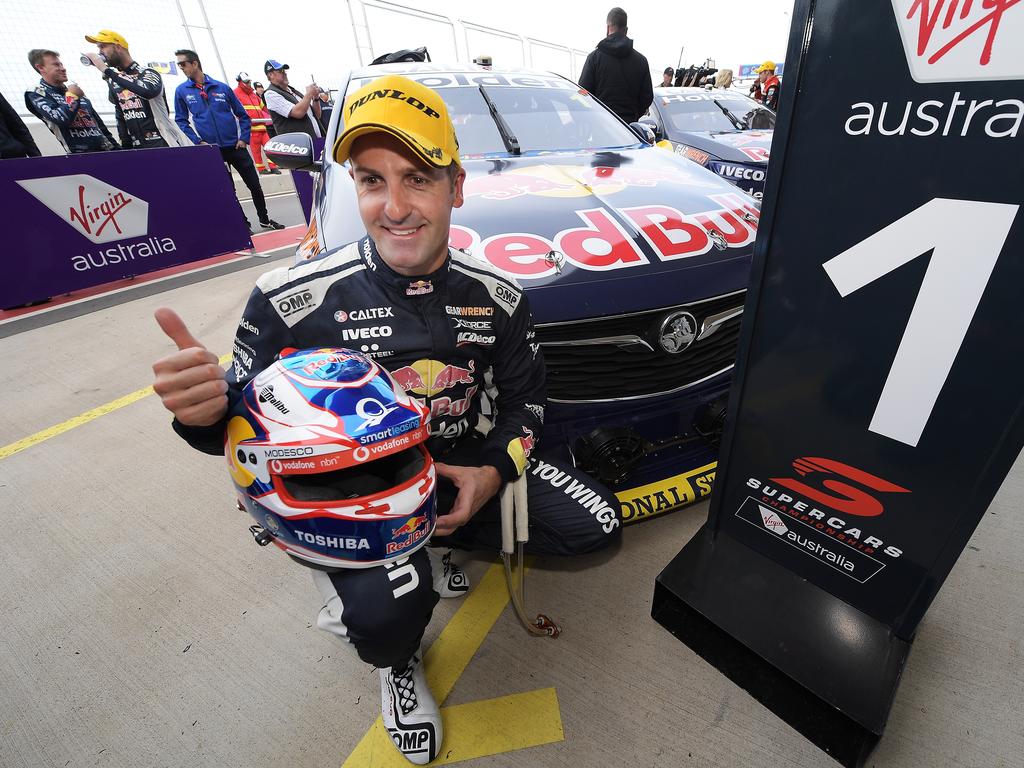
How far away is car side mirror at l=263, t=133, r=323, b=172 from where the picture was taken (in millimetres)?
2367

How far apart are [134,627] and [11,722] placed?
0.96ft

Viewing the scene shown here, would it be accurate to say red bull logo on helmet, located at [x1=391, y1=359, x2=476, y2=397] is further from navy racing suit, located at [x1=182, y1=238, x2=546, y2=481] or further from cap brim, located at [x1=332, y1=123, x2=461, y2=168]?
cap brim, located at [x1=332, y1=123, x2=461, y2=168]

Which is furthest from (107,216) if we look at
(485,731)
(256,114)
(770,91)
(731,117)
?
(256,114)

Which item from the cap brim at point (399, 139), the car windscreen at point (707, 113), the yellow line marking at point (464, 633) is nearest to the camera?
the cap brim at point (399, 139)

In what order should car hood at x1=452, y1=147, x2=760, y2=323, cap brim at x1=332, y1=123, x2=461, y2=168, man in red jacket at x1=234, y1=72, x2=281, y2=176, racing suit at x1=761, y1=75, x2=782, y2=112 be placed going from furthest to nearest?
man in red jacket at x1=234, y1=72, x2=281, y2=176 < racing suit at x1=761, y1=75, x2=782, y2=112 < car hood at x1=452, y1=147, x2=760, y2=323 < cap brim at x1=332, y1=123, x2=461, y2=168

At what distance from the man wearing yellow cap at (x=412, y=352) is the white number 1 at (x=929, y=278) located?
70cm

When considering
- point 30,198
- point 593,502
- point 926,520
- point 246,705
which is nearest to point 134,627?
point 246,705

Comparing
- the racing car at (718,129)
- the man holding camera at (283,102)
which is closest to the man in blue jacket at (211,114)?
the man holding camera at (283,102)

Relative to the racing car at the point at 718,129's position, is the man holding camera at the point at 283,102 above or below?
above

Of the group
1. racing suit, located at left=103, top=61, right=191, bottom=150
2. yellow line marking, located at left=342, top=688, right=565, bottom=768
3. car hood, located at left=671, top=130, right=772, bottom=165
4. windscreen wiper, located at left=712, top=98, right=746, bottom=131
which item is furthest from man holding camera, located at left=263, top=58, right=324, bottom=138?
yellow line marking, located at left=342, top=688, right=565, bottom=768

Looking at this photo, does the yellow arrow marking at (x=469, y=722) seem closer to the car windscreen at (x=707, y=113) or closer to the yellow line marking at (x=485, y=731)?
the yellow line marking at (x=485, y=731)

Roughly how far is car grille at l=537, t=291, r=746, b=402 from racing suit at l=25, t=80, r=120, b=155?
18.9 ft

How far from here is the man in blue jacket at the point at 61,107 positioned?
485 centimetres

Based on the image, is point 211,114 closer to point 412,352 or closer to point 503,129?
point 503,129
